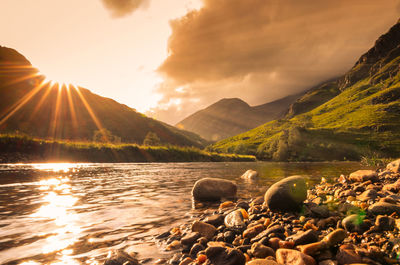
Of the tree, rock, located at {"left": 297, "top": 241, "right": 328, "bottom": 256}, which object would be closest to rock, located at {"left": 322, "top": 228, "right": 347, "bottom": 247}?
rock, located at {"left": 297, "top": 241, "right": 328, "bottom": 256}

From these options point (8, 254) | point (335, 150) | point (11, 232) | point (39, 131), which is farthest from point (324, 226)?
point (39, 131)

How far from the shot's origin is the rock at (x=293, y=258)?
4.01 m

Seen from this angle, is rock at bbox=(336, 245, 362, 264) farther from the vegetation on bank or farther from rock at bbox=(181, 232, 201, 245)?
the vegetation on bank

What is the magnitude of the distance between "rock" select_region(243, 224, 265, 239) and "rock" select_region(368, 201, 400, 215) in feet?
9.66

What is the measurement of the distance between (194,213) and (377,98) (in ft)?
731

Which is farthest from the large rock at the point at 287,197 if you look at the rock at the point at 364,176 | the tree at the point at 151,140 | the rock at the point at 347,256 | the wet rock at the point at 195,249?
the tree at the point at 151,140

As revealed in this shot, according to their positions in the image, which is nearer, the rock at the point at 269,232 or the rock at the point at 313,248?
the rock at the point at 313,248

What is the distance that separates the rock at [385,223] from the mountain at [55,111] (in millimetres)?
114507

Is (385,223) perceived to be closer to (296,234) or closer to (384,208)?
(384,208)

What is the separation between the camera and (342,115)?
179m

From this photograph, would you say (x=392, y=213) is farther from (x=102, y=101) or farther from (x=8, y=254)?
(x=102, y=101)

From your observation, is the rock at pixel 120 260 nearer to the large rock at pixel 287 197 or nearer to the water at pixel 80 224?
the water at pixel 80 224

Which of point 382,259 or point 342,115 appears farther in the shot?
point 342,115

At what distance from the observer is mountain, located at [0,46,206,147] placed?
12862 centimetres
